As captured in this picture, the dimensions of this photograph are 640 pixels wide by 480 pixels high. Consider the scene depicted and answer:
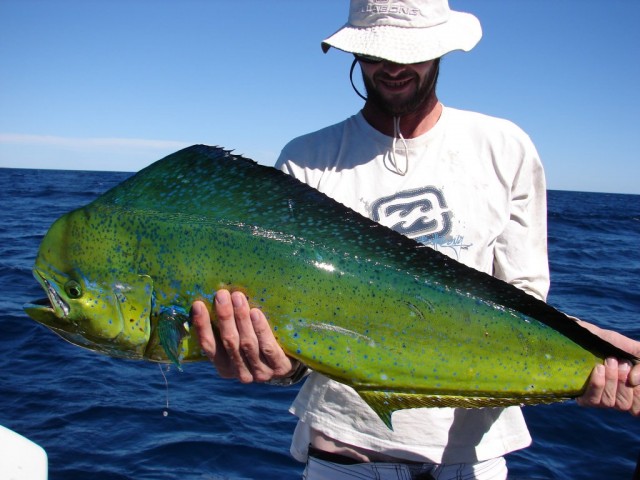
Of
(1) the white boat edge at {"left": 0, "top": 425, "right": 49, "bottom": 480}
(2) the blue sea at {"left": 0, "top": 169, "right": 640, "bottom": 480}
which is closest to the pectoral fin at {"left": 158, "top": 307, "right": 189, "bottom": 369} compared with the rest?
(1) the white boat edge at {"left": 0, "top": 425, "right": 49, "bottom": 480}

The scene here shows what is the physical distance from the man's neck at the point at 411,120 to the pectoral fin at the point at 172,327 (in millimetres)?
1216

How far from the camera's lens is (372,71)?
253 centimetres

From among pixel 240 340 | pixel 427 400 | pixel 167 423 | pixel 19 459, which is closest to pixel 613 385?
pixel 427 400

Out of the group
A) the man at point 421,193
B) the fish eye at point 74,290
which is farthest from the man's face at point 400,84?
the fish eye at point 74,290

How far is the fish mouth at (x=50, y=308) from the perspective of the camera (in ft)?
6.64

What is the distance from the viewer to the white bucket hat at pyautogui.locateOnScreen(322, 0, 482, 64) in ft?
7.91

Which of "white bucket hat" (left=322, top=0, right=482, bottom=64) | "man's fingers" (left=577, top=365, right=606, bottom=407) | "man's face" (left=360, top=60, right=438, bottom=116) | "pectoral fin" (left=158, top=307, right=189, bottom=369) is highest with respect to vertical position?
"white bucket hat" (left=322, top=0, right=482, bottom=64)

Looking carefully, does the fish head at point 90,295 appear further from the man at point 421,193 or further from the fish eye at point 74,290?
the man at point 421,193

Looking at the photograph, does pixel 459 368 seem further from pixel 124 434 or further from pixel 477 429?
pixel 124 434

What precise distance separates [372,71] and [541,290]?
1188 millimetres

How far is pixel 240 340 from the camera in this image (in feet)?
6.68

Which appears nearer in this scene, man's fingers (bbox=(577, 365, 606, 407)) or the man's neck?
man's fingers (bbox=(577, 365, 606, 407))

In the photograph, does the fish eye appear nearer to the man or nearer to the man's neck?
the man

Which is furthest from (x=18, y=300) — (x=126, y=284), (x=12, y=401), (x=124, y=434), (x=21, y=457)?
(x=126, y=284)
